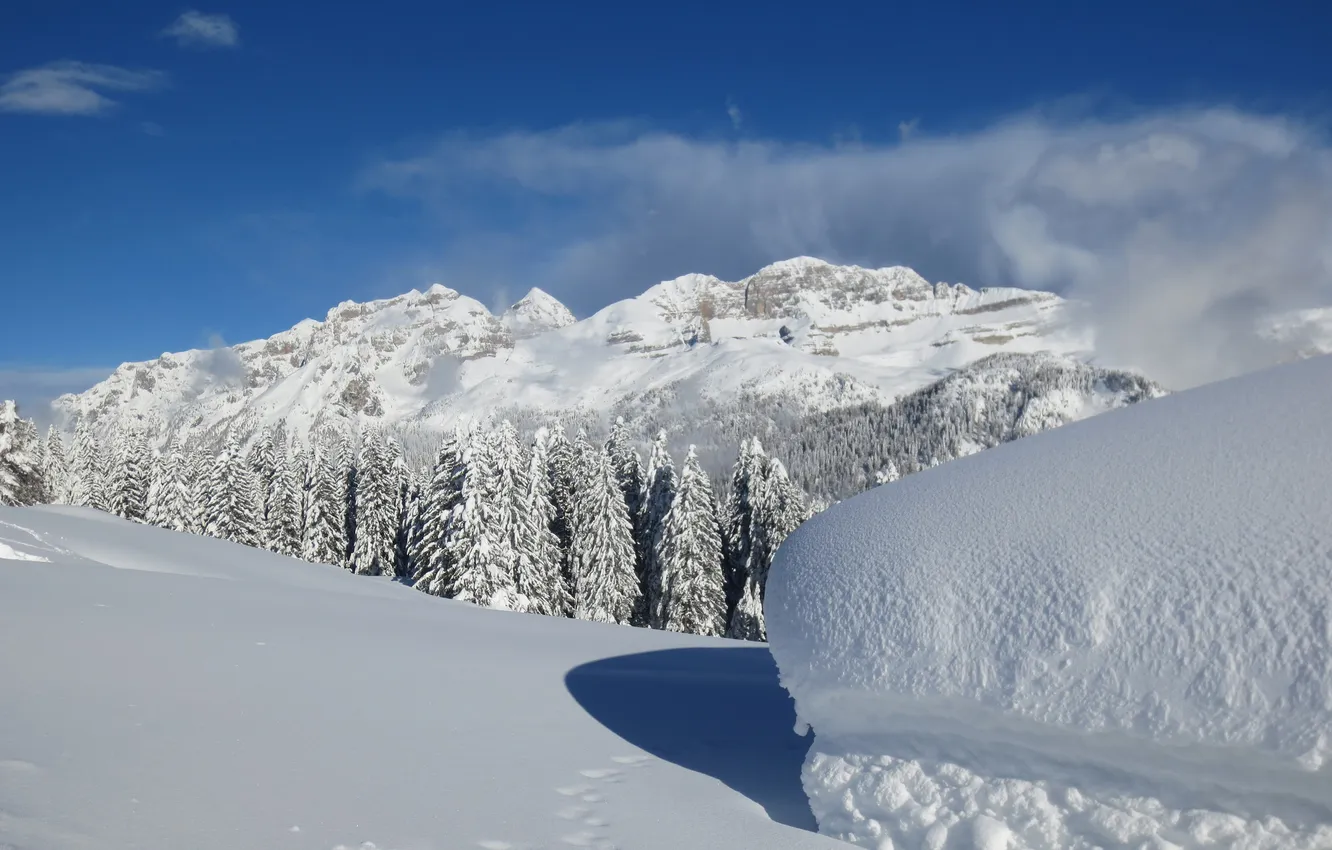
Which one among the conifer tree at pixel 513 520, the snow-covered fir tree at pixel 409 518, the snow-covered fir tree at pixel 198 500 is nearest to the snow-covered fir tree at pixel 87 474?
the snow-covered fir tree at pixel 198 500

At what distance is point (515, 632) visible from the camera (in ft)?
44.7

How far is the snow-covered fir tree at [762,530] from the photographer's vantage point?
33.3 meters

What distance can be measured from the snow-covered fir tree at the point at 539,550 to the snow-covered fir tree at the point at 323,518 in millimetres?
14659

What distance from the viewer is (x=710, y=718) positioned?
9031mm

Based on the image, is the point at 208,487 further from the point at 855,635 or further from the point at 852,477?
the point at 852,477

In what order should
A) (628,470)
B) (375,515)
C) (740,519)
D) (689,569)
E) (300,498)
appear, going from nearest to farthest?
(689,569) → (740,519) → (628,470) → (375,515) → (300,498)

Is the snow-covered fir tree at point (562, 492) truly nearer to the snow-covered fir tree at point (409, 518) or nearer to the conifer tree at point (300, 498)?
the snow-covered fir tree at point (409, 518)

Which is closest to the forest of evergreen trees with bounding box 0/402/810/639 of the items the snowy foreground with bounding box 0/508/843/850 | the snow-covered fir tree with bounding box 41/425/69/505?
the snow-covered fir tree with bounding box 41/425/69/505

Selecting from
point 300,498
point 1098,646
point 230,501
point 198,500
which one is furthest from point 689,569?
point 198,500

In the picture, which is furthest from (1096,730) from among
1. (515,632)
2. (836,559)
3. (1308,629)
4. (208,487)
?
(208,487)

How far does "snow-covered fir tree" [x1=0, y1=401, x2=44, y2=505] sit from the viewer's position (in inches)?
1511

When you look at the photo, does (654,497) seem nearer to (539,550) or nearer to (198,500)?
(539,550)

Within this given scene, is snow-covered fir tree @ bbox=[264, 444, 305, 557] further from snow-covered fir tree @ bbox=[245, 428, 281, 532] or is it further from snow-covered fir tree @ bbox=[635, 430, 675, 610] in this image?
snow-covered fir tree @ bbox=[635, 430, 675, 610]

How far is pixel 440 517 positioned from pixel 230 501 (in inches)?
729
